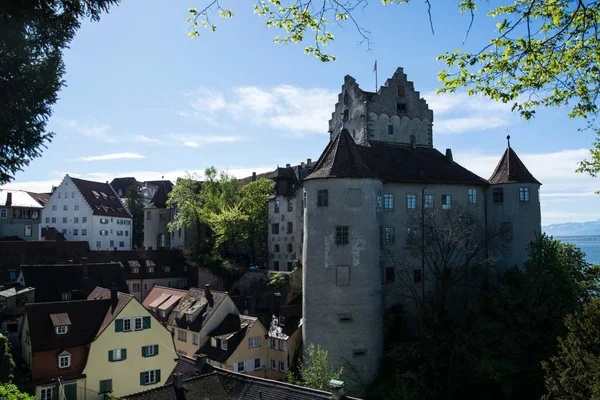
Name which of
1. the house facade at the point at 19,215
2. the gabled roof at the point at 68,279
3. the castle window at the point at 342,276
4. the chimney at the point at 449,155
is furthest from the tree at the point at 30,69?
the house facade at the point at 19,215

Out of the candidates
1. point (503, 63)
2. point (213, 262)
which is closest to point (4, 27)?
point (503, 63)

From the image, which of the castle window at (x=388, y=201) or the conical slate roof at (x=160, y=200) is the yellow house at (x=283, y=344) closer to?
the castle window at (x=388, y=201)

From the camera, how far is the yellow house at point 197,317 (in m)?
39.4

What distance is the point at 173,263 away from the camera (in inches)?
2301

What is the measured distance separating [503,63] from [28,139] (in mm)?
11132

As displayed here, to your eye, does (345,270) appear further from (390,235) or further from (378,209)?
(390,235)

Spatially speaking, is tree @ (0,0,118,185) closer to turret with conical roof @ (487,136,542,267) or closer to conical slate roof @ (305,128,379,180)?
conical slate roof @ (305,128,379,180)

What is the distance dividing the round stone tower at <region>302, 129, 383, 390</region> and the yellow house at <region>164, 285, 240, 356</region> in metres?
10.1

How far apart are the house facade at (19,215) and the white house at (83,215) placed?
3.81 ft

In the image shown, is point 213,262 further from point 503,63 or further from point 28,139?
point 503,63

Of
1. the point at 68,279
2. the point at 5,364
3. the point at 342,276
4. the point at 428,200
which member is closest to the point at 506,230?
the point at 428,200

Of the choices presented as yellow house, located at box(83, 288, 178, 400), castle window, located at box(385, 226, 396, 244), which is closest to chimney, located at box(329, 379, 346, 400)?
yellow house, located at box(83, 288, 178, 400)

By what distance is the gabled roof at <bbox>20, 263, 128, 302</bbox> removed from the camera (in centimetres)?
4038

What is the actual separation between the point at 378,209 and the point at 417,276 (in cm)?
695
